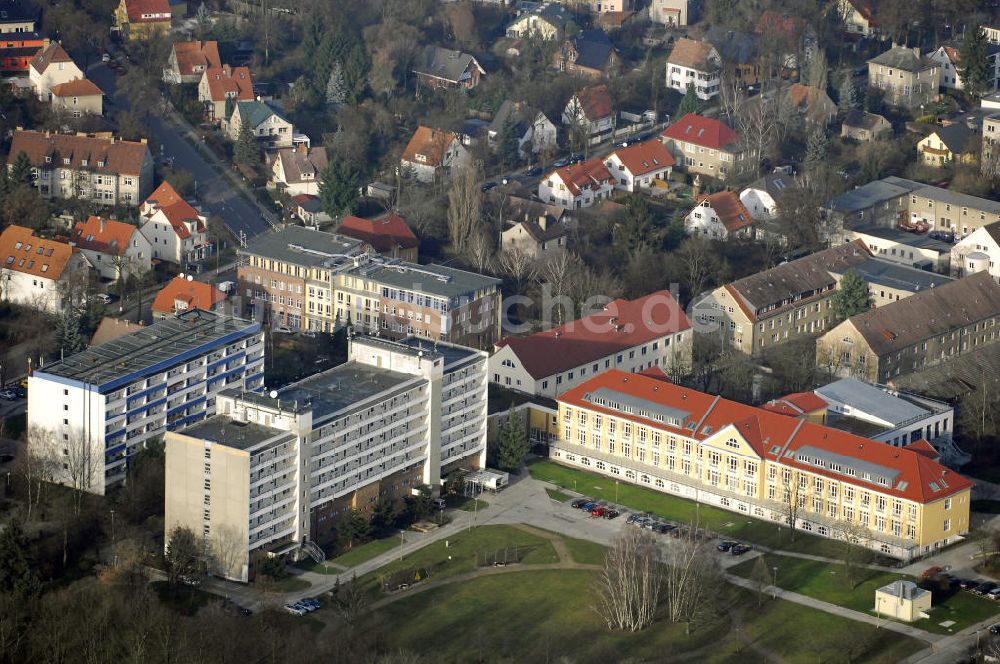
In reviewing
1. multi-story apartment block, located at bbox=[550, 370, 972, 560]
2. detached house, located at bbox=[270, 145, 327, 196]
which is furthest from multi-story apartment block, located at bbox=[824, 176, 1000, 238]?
detached house, located at bbox=[270, 145, 327, 196]

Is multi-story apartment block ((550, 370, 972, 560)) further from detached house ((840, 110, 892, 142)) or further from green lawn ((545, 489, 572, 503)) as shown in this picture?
detached house ((840, 110, 892, 142))

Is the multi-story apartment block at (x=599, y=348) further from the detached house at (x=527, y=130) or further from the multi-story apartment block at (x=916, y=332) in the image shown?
the detached house at (x=527, y=130)

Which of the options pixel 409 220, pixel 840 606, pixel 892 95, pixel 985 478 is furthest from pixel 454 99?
pixel 840 606

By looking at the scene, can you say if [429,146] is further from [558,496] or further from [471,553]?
[471,553]

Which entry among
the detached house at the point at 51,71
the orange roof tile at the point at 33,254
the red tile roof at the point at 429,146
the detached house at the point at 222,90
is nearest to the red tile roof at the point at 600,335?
the orange roof tile at the point at 33,254

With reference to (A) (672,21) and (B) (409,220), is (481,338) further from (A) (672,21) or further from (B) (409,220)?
(A) (672,21)
